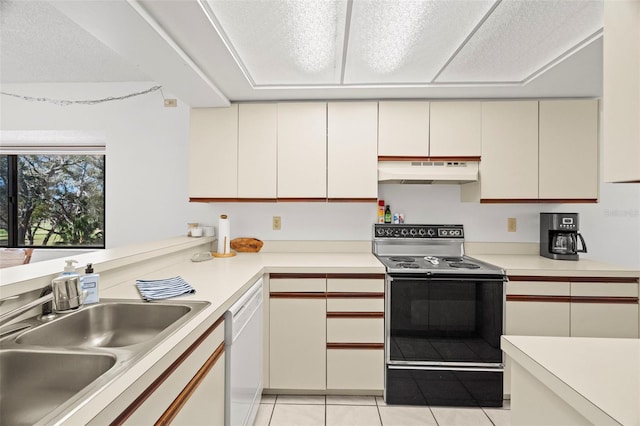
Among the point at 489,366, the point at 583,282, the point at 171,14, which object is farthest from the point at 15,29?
the point at 583,282

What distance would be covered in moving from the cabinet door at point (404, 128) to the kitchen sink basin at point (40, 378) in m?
2.24

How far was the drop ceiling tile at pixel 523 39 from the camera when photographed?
1.59m

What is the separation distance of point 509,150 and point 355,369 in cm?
206

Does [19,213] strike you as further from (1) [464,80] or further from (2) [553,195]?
(2) [553,195]

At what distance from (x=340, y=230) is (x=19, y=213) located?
3.39 m

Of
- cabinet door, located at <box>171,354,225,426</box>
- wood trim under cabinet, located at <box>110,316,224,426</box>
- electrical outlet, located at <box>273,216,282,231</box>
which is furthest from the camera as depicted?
electrical outlet, located at <box>273,216,282,231</box>

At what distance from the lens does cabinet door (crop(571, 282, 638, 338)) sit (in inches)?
86.1

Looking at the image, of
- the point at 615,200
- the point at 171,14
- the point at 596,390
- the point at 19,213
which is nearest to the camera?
the point at 596,390

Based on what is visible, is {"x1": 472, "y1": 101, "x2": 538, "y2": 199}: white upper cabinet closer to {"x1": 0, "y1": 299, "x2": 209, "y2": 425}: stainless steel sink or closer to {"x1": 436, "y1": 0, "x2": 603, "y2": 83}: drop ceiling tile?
{"x1": 436, "y1": 0, "x2": 603, "y2": 83}: drop ceiling tile

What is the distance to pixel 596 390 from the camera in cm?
68

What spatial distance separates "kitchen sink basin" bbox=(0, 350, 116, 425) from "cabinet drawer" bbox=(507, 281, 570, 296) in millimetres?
2351

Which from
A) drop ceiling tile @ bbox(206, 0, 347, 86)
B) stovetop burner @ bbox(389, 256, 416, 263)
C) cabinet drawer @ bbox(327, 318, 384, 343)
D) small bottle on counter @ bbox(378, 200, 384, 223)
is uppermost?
drop ceiling tile @ bbox(206, 0, 347, 86)

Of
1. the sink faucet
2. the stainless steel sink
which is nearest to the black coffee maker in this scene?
the stainless steel sink

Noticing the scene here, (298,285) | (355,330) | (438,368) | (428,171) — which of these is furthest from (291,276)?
(428,171)
